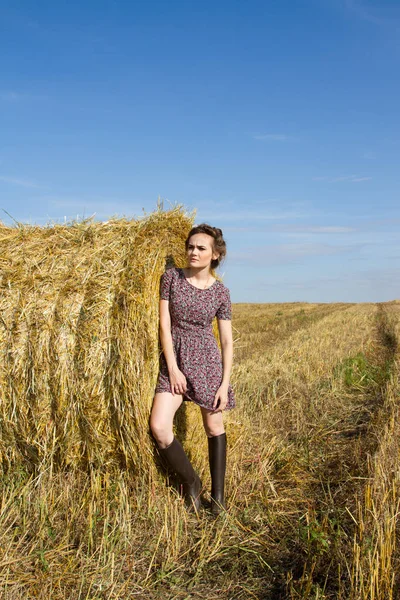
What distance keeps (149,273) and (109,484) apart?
1.58 meters

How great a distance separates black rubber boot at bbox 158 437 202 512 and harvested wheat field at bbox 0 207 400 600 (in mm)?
107

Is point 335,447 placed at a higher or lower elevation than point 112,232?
lower

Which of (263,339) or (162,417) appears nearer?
(162,417)

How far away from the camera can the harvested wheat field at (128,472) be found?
302cm

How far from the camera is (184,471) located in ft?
13.2

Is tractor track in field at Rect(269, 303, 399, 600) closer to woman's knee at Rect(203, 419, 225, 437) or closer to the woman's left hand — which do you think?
woman's knee at Rect(203, 419, 225, 437)

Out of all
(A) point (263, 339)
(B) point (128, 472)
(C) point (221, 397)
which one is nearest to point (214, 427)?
(C) point (221, 397)

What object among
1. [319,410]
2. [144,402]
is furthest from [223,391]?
[319,410]

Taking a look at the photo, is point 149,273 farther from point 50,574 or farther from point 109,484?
point 50,574

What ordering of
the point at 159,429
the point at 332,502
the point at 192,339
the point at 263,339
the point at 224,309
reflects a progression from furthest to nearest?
the point at 263,339 < the point at 224,309 < the point at 192,339 < the point at 159,429 < the point at 332,502

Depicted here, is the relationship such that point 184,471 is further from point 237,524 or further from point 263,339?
point 263,339

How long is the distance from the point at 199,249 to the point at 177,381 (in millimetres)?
973

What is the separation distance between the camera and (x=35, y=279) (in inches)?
168

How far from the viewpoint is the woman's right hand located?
3.97 m
